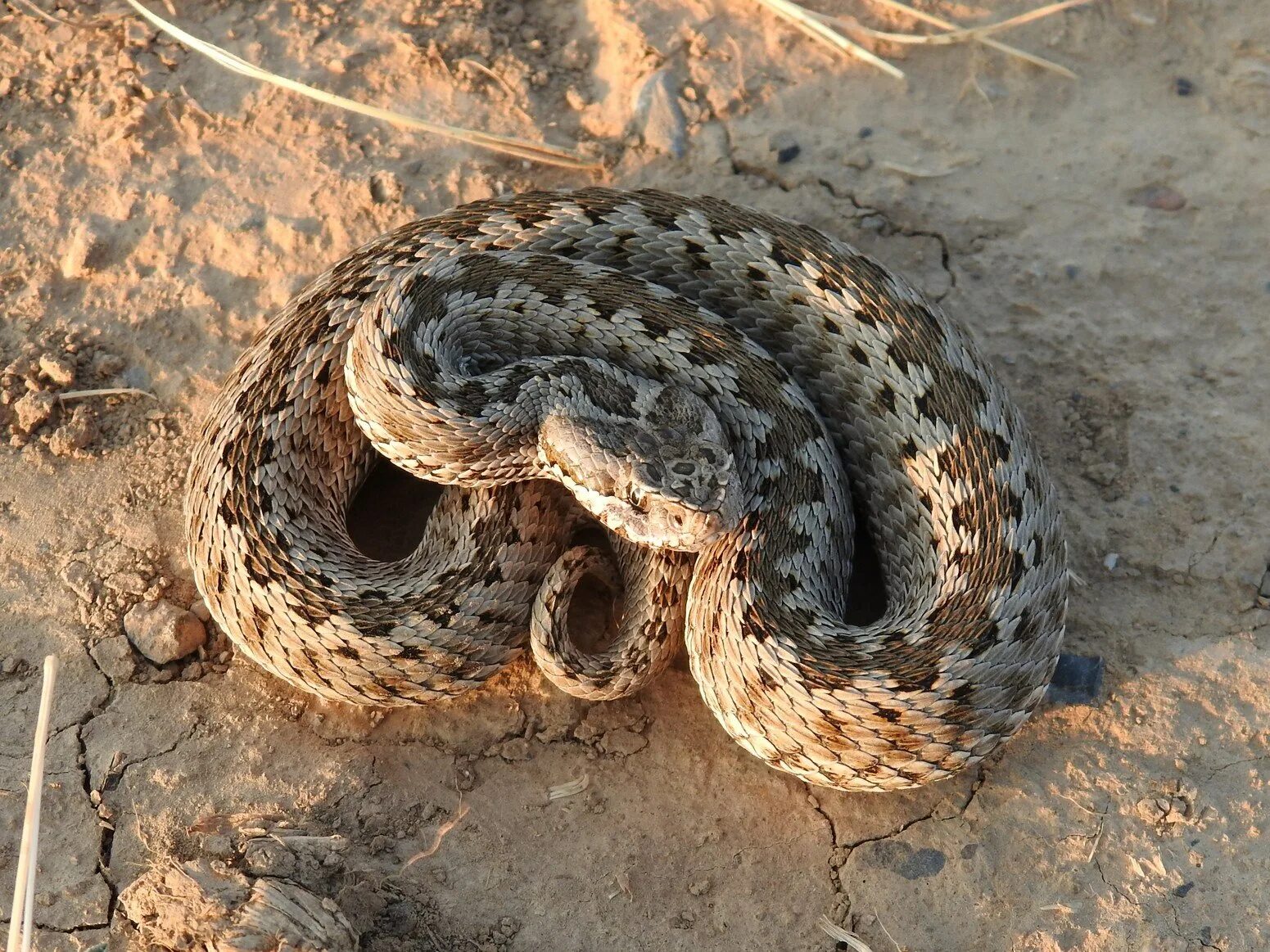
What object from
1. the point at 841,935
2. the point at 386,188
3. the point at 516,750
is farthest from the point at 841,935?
the point at 386,188

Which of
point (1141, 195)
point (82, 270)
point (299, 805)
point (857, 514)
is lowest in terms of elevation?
point (299, 805)

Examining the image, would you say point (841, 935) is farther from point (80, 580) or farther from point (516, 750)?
point (80, 580)

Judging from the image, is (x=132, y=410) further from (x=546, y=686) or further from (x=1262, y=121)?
(x=1262, y=121)

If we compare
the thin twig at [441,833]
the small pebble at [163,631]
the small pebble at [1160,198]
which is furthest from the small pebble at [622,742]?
the small pebble at [1160,198]

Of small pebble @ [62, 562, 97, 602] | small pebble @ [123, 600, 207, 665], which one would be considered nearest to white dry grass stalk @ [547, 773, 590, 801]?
small pebble @ [123, 600, 207, 665]

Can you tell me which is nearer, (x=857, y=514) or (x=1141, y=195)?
(x=857, y=514)

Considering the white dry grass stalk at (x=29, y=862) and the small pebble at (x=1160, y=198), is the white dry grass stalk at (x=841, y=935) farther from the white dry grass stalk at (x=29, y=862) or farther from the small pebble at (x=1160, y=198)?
the small pebble at (x=1160, y=198)

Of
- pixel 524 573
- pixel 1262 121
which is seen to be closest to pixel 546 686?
pixel 524 573
